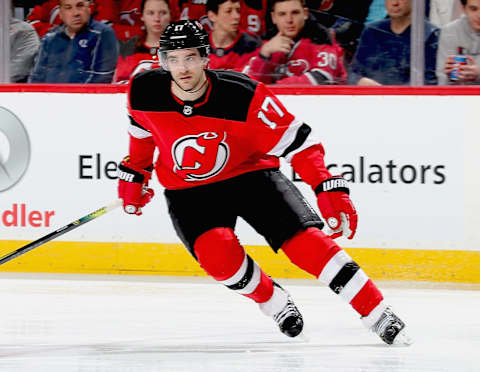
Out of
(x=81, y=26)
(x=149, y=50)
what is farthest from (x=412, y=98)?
(x=81, y=26)

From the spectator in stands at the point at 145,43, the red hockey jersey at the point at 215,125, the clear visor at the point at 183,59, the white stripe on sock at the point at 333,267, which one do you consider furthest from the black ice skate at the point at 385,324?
the spectator in stands at the point at 145,43

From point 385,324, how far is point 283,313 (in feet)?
1.20

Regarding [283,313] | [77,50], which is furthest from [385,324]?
[77,50]

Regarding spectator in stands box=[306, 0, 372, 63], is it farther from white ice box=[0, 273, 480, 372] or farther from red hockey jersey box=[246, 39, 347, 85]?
white ice box=[0, 273, 480, 372]

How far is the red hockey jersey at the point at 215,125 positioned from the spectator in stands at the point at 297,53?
4.33ft

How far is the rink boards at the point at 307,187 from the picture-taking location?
15.6ft

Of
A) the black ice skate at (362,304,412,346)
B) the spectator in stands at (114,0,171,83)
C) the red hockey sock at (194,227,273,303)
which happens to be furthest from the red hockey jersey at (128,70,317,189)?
the spectator in stands at (114,0,171,83)

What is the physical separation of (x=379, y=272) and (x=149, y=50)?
1540 millimetres

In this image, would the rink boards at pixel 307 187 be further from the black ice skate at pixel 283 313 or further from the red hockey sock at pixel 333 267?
the red hockey sock at pixel 333 267

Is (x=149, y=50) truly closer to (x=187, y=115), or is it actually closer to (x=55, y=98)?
(x=55, y=98)

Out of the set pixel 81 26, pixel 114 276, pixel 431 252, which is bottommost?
pixel 114 276

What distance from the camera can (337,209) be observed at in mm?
3275

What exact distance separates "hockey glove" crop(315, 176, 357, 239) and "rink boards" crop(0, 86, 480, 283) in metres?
Result: 1.51

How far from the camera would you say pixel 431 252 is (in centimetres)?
477
